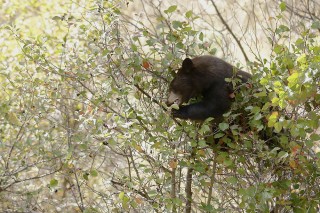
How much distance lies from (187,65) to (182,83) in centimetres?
16

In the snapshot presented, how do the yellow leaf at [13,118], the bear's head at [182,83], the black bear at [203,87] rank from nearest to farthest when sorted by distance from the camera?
the bear's head at [182,83], the black bear at [203,87], the yellow leaf at [13,118]

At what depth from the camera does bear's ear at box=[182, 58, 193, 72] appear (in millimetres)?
4696

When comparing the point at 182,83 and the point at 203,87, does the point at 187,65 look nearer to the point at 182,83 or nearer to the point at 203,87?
the point at 182,83

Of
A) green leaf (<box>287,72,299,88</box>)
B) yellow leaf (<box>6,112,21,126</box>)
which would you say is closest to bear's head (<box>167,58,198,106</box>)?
green leaf (<box>287,72,299,88</box>)

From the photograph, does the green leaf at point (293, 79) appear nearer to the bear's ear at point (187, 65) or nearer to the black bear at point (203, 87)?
the black bear at point (203, 87)

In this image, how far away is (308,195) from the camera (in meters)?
4.21

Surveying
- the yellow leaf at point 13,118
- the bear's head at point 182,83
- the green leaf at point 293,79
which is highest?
the yellow leaf at point 13,118

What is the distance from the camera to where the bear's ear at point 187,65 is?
15.4ft

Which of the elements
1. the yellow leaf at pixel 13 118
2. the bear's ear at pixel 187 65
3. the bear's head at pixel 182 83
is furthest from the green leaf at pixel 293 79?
the yellow leaf at pixel 13 118

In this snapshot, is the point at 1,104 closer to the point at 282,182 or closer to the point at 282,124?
the point at 282,182

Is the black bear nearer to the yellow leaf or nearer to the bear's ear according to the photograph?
the bear's ear

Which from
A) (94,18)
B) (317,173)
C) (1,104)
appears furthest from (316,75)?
(1,104)

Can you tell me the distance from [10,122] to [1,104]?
34 cm

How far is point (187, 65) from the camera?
477 centimetres
